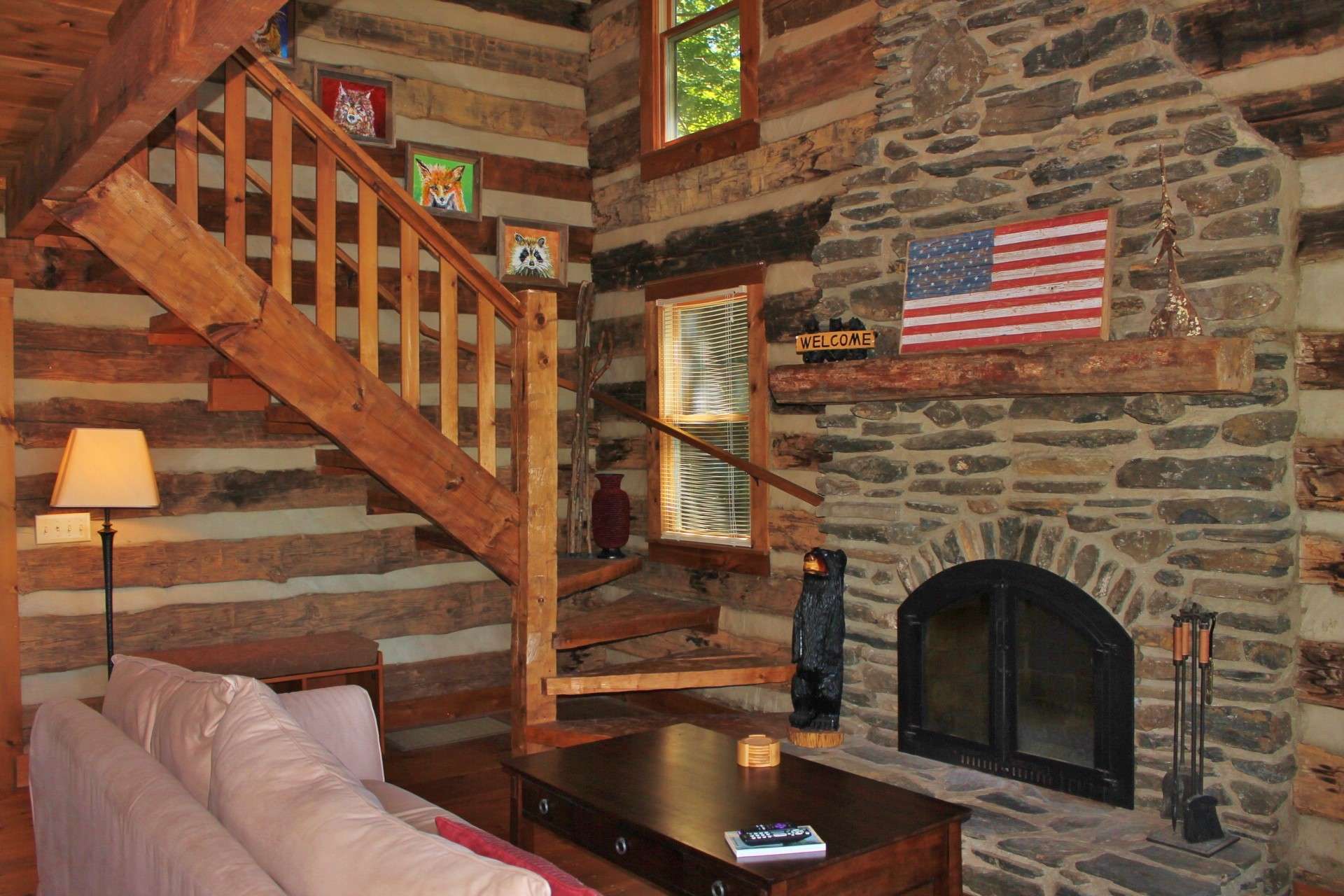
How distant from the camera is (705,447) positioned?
215 inches

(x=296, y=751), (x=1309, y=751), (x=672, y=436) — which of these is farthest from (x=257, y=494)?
(x=1309, y=751)

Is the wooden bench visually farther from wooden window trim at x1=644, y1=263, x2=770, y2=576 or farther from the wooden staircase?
wooden window trim at x1=644, y1=263, x2=770, y2=576

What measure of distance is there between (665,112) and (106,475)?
3355mm

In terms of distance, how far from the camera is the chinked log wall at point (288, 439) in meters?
4.86

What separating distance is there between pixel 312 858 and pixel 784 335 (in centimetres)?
375

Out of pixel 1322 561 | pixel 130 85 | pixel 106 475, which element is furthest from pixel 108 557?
pixel 1322 561

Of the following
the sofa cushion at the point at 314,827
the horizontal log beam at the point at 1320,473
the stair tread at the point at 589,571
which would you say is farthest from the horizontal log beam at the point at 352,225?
the horizontal log beam at the point at 1320,473

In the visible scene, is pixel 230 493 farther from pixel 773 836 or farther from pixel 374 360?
pixel 773 836

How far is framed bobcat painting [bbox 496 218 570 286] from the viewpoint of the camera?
6.18m

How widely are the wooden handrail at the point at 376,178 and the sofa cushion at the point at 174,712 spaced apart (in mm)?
2106

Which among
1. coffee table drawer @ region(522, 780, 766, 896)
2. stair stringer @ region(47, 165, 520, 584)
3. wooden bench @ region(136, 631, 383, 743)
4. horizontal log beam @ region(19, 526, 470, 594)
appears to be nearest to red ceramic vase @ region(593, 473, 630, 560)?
horizontal log beam @ region(19, 526, 470, 594)

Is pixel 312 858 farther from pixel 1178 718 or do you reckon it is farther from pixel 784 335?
pixel 784 335

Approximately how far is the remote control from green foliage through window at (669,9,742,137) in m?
3.86

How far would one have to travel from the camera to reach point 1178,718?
3.50 m
